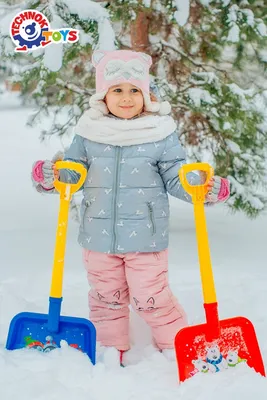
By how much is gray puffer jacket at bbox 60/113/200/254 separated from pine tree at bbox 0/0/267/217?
136 centimetres

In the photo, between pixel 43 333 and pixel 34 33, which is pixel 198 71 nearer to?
pixel 34 33

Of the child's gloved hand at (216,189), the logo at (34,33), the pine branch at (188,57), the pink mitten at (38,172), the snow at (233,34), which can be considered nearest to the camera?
the child's gloved hand at (216,189)

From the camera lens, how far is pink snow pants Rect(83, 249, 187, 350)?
2748 mm

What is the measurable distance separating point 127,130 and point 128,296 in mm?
807

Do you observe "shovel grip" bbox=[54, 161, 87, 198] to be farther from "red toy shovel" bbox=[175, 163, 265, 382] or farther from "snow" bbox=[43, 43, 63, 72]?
"snow" bbox=[43, 43, 63, 72]

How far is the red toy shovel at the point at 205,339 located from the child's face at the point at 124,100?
0.44 meters

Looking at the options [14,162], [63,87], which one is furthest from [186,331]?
[14,162]

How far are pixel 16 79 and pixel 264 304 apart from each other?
101 inches

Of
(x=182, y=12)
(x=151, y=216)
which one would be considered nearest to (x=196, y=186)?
(x=151, y=216)

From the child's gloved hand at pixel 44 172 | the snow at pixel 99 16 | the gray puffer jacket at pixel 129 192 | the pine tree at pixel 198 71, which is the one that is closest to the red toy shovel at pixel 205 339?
the gray puffer jacket at pixel 129 192

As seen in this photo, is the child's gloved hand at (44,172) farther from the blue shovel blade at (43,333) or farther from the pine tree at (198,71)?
the pine tree at (198,71)

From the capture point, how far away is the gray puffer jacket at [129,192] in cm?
269

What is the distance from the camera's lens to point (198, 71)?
4.93 m

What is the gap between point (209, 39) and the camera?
4953 millimetres
